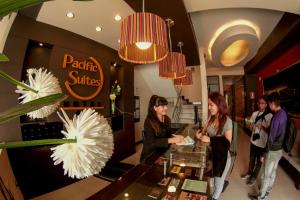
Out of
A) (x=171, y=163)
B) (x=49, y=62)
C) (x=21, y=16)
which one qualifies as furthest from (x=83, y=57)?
(x=171, y=163)

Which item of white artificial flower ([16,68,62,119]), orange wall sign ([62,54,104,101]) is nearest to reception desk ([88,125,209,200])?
white artificial flower ([16,68,62,119])

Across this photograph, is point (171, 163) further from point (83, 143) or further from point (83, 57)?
point (83, 57)

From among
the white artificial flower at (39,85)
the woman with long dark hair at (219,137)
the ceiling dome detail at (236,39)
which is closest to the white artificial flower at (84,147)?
the white artificial flower at (39,85)

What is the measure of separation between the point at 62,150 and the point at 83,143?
57mm

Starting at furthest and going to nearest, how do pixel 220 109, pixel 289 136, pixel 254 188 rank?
pixel 254 188
pixel 289 136
pixel 220 109

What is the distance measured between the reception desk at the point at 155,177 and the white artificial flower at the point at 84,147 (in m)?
0.96

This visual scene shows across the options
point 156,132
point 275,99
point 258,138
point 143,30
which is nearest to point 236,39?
point 275,99

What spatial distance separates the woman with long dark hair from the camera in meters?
2.04

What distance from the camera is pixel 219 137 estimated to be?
84.7 inches

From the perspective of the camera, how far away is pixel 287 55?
4566mm

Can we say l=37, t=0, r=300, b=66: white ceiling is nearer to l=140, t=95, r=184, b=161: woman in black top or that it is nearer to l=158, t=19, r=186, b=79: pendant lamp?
l=158, t=19, r=186, b=79: pendant lamp

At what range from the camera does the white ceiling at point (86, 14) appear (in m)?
2.85

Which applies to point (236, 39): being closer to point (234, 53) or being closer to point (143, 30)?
point (234, 53)

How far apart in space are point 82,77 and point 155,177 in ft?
10.6
